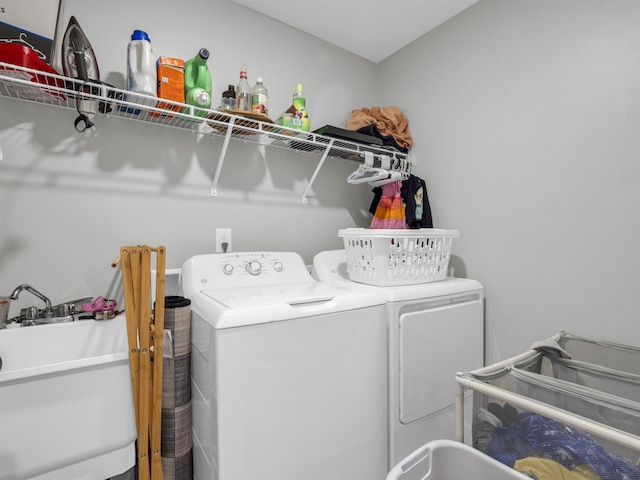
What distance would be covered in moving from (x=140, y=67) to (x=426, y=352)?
68.8 inches

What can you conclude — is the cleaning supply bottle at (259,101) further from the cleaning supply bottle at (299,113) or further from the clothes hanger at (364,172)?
the clothes hanger at (364,172)

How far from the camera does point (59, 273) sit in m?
1.45

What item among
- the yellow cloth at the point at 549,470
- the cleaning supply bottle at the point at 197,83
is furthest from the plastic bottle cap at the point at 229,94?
the yellow cloth at the point at 549,470

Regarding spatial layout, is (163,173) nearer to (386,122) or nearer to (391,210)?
(391,210)

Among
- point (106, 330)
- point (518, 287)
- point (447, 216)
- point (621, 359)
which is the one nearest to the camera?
point (621, 359)

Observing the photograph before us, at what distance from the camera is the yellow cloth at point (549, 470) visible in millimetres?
755

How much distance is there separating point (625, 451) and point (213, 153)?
6.29 ft

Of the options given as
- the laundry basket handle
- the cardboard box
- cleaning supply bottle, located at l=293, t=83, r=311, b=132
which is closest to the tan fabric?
cleaning supply bottle, located at l=293, t=83, r=311, b=132

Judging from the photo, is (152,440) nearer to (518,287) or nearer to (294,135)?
(294,135)

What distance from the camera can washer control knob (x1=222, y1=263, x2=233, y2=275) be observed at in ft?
5.13

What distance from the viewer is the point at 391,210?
1.84 m

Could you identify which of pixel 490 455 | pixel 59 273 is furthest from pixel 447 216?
pixel 59 273

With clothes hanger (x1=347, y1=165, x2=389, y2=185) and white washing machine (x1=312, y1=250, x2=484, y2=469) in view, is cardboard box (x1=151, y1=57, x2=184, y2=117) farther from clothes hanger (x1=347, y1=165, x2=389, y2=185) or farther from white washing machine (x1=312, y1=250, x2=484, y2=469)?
white washing machine (x1=312, y1=250, x2=484, y2=469)

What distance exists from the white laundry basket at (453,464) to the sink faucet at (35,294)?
1.39 m
